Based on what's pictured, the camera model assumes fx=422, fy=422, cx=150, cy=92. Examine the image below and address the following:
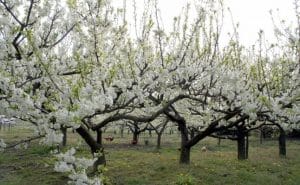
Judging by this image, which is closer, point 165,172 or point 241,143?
point 165,172

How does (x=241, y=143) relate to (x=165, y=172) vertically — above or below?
above

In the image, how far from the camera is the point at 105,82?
991cm

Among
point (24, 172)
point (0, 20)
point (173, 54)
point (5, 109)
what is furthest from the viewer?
point (24, 172)

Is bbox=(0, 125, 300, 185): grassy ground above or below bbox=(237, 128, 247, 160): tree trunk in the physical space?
below

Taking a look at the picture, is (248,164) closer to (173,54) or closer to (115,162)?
(115,162)

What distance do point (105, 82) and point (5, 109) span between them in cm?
317

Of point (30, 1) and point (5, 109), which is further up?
point (30, 1)

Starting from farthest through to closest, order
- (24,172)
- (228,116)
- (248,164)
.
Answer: (248,164) → (24,172) → (228,116)

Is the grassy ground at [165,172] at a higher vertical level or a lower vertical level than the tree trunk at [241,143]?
lower

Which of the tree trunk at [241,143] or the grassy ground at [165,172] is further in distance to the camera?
the tree trunk at [241,143]

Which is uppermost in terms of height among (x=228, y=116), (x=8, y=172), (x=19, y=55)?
(x=19, y=55)

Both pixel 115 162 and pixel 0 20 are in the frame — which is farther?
pixel 115 162

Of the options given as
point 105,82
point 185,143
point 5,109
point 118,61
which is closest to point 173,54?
point 118,61

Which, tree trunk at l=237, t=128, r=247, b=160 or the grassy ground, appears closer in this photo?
the grassy ground
